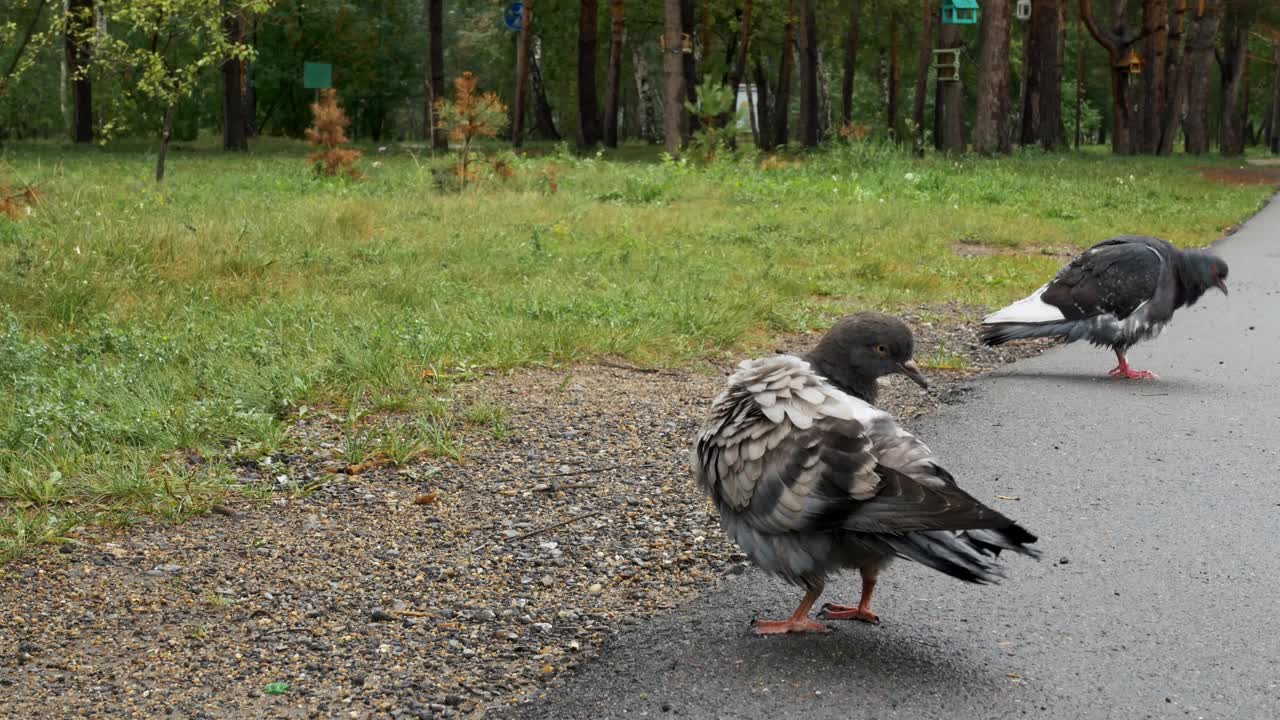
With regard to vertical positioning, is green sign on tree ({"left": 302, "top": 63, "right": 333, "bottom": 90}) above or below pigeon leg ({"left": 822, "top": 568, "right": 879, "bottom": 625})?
above

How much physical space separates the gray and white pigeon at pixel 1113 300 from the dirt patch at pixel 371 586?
298 centimetres

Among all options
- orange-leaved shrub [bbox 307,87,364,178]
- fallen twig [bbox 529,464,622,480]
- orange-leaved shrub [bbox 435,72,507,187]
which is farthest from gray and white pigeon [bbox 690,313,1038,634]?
orange-leaved shrub [bbox 307,87,364,178]

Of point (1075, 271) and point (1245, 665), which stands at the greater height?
point (1075, 271)

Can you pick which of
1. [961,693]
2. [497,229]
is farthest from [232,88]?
[961,693]

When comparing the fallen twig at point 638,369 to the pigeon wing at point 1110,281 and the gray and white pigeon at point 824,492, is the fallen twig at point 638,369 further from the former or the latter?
the gray and white pigeon at point 824,492

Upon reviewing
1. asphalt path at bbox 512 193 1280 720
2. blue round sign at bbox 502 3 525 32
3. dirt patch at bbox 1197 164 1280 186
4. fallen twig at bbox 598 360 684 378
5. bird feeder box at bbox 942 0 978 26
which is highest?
blue round sign at bbox 502 3 525 32

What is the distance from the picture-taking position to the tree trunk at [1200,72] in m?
39.9

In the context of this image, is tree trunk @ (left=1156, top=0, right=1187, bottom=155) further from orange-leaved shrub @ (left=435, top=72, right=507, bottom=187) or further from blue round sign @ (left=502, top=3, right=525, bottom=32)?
orange-leaved shrub @ (left=435, top=72, right=507, bottom=187)

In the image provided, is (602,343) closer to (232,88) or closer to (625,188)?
(625,188)

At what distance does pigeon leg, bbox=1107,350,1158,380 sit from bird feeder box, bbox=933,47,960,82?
2087cm

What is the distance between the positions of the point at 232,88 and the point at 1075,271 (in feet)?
98.7

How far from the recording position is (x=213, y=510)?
529cm

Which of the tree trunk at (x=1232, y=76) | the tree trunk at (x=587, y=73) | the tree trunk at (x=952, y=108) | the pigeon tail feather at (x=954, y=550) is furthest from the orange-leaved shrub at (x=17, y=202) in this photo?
the tree trunk at (x=1232, y=76)

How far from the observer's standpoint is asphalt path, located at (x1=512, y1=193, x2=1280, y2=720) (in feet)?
12.3
